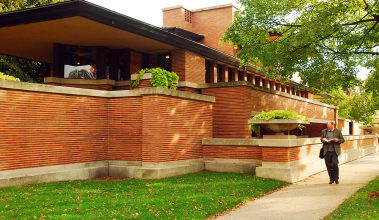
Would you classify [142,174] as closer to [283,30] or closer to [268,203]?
[268,203]

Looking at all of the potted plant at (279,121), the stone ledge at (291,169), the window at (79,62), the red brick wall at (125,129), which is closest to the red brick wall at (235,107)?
the potted plant at (279,121)

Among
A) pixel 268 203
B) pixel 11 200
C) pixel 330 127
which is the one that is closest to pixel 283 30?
pixel 330 127

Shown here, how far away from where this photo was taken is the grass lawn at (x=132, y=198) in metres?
7.72

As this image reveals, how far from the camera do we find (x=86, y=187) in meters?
10.8

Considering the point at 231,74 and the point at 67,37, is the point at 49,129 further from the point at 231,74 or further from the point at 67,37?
the point at 231,74

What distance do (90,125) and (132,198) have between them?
4674 millimetres

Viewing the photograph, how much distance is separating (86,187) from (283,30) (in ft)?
36.8

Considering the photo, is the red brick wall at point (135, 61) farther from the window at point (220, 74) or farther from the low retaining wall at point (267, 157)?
the low retaining wall at point (267, 157)

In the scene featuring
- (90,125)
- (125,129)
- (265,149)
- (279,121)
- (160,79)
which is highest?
(160,79)

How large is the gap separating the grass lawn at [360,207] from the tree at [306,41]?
6.51 metres

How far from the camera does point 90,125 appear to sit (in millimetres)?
13242

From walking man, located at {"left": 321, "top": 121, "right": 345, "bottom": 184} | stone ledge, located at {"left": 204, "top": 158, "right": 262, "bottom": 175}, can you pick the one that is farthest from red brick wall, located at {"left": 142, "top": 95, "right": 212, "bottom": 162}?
walking man, located at {"left": 321, "top": 121, "right": 345, "bottom": 184}

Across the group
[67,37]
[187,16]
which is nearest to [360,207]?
[67,37]

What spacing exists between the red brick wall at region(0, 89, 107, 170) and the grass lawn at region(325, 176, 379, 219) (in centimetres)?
797
